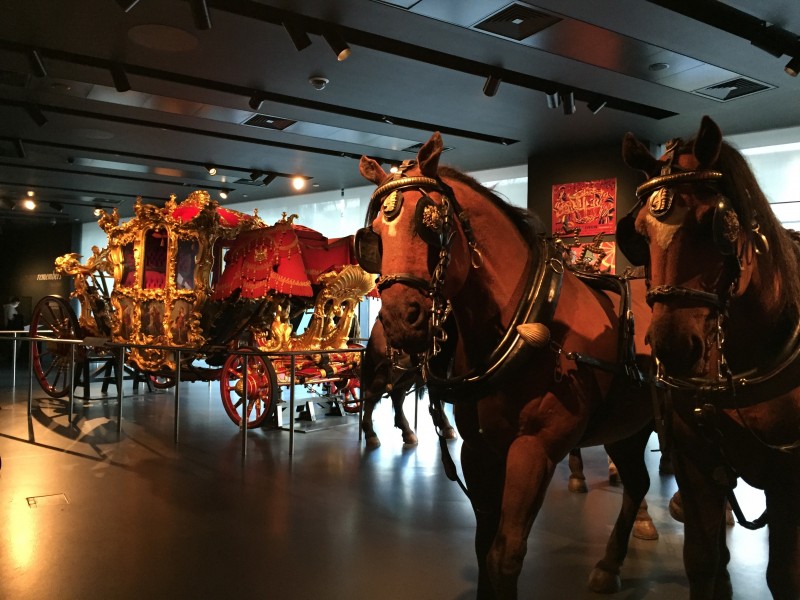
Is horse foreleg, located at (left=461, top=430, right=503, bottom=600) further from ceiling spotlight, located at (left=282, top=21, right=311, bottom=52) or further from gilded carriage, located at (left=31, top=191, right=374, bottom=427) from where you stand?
gilded carriage, located at (left=31, top=191, right=374, bottom=427)

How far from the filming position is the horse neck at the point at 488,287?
181 centimetres

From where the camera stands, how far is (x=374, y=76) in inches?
209

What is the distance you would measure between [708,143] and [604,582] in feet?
6.36

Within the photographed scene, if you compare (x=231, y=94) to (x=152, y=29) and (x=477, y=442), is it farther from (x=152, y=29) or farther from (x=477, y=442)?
(x=477, y=442)

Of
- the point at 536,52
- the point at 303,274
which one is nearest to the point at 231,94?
the point at 303,274

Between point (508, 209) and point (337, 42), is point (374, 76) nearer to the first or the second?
point (337, 42)

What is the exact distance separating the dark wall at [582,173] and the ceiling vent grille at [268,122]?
3231mm

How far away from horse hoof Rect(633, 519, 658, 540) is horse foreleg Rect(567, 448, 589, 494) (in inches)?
30.7

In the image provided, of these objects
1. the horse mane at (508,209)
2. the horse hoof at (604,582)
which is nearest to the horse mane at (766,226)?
the horse mane at (508,209)

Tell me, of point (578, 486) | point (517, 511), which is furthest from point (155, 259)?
point (517, 511)

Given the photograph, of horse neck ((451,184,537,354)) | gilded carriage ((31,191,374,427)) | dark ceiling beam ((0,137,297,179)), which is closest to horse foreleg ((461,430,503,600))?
horse neck ((451,184,537,354))

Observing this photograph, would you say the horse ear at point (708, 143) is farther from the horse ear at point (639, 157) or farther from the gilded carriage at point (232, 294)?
the gilded carriage at point (232, 294)

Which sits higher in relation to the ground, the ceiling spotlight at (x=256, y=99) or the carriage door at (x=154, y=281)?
the ceiling spotlight at (x=256, y=99)

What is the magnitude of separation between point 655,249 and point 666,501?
9.73 feet
